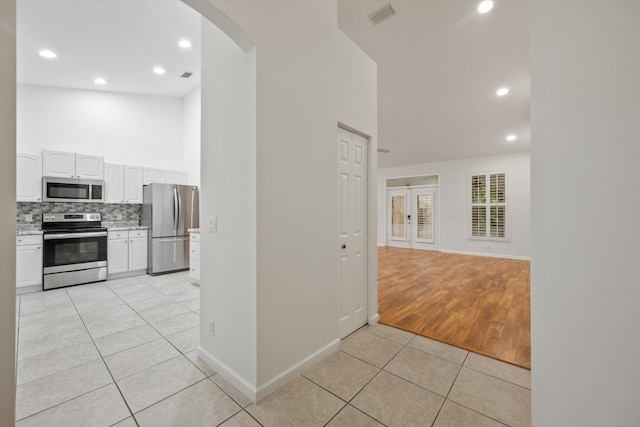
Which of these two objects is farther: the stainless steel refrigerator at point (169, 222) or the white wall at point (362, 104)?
the stainless steel refrigerator at point (169, 222)

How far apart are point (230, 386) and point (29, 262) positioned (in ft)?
14.6

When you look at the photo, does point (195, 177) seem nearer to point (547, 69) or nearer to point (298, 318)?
point (298, 318)

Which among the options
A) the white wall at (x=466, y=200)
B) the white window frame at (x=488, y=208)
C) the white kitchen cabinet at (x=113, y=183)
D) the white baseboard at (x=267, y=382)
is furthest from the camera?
the white window frame at (x=488, y=208)

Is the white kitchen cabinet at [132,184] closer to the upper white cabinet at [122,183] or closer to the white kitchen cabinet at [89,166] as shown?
the upper white cabinet at [122,183]

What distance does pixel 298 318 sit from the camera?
197 centimetres

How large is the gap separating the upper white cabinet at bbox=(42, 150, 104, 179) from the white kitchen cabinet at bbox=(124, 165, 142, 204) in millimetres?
394

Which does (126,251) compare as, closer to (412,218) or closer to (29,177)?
(29,177)

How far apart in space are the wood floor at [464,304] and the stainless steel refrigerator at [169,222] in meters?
4.06

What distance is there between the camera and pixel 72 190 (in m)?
4.45

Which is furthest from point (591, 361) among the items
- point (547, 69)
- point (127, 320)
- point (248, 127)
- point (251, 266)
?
point (127, 320)

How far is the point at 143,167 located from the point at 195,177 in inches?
39.2

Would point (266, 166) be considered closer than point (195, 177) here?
Yes

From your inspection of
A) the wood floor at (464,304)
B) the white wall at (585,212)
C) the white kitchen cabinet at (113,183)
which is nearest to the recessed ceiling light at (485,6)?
the white wall at (585,212)

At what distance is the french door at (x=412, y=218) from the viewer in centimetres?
841
